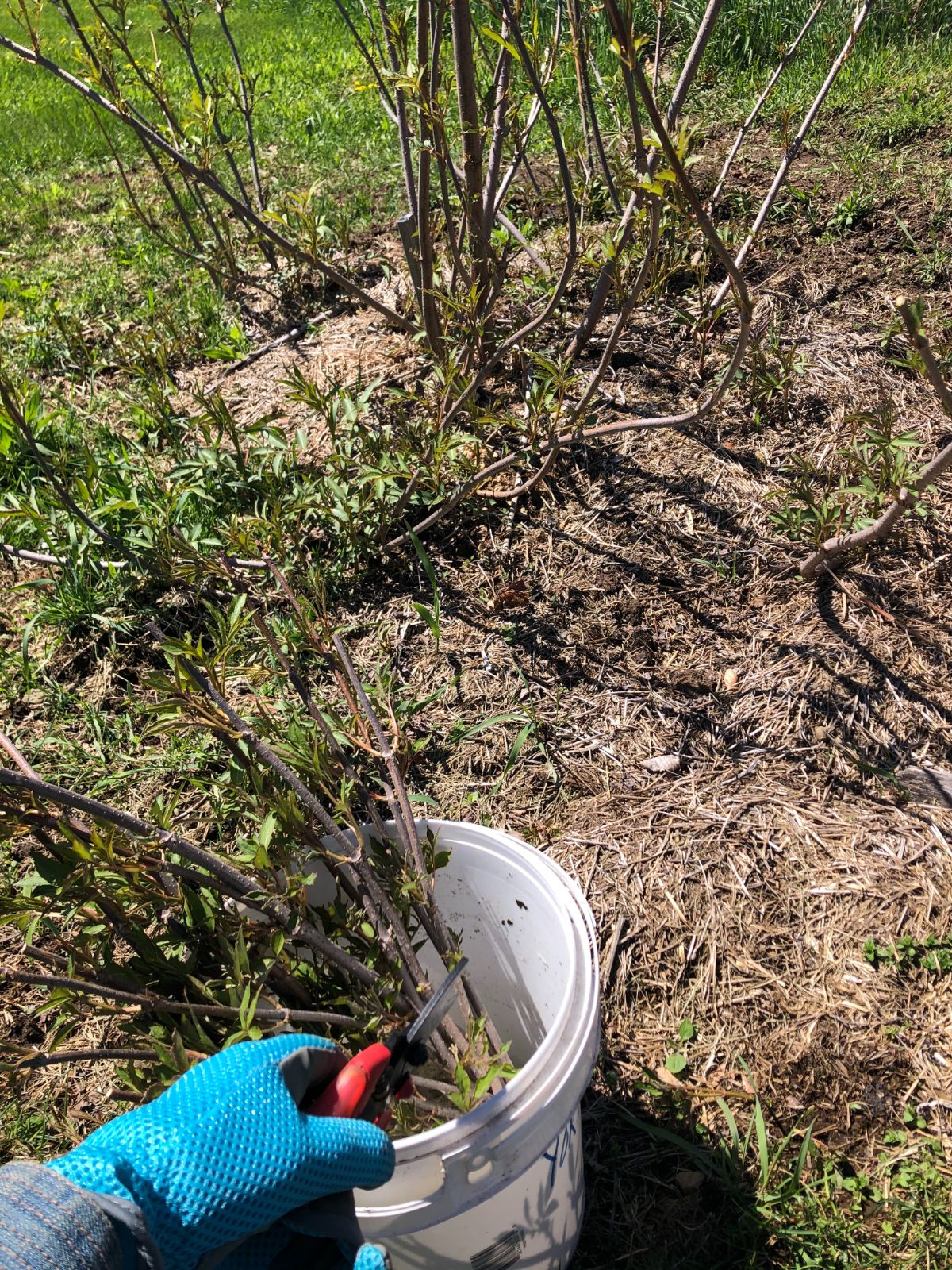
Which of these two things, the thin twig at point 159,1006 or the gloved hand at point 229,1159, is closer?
the gloved hand at point 229,1159

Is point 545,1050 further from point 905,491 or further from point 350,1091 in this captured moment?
point 905,491

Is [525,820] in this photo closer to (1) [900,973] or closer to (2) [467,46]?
(1) [900,973]

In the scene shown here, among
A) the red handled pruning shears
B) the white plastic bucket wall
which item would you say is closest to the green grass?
the white plastic bucket wall

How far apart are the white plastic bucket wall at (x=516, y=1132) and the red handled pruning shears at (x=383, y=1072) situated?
93mm

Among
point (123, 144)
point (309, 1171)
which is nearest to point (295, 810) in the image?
point (309, 1171)

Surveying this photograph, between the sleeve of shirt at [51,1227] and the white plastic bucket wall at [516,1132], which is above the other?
the sleeve of shirt at [51,1227]

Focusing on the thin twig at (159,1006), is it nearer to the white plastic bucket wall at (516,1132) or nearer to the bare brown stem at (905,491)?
the white plastic bucket wall at (516,1132)

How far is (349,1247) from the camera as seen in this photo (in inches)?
52.1

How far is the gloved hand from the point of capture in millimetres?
1118

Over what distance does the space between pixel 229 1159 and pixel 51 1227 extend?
0.22 metres

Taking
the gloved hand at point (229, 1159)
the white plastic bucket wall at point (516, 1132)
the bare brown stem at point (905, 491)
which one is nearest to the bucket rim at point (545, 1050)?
the white plastic bucket wall at point (516, 1132)

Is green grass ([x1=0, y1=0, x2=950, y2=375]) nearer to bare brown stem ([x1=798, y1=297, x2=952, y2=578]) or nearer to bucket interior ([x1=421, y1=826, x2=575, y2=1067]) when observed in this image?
bare brown stem ([x1=798, y1=297, x2=952, y2=578])

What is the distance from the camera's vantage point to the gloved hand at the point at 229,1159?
1.12 m

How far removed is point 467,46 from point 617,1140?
2740mm
